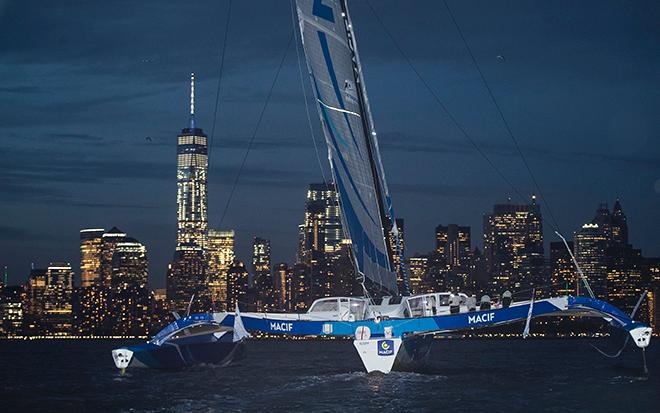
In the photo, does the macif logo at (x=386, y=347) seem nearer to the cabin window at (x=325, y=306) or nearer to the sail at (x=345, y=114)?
the cabin window at (x=325, y=306)

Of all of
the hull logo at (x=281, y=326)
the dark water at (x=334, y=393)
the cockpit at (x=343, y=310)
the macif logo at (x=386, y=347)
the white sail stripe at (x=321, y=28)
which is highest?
the white sail stripe at (x=321, y=28)

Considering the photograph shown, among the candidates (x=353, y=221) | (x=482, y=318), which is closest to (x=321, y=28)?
(x=353, y=221)

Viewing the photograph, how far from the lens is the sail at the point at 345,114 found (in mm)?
50250

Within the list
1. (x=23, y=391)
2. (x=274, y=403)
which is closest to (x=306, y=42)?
(x=274, y=403)

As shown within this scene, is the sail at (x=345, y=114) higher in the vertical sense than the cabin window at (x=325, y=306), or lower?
higher

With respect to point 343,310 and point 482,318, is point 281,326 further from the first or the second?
point 482,318

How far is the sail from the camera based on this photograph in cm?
5025

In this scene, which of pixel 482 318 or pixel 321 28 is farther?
pixel 321 28

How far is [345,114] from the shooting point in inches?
1991

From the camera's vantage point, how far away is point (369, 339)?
1868 inches

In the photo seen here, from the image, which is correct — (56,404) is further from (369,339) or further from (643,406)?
(643,406)

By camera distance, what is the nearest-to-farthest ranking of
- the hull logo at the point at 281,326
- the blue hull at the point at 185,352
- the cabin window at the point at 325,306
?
the hull logo at the point at 281,326, the cabin window at the point at 325,306, the blue hull at the point at 185,352

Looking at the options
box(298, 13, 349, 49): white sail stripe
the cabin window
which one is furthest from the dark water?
box(298, 13, 349, 49): white sail stripe

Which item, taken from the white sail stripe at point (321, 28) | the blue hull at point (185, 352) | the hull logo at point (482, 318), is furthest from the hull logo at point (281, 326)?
the white sail stripe at point (321, 28)
